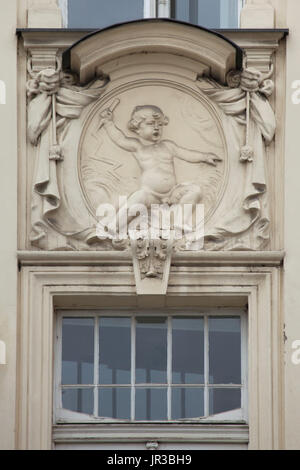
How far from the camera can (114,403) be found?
1938cm

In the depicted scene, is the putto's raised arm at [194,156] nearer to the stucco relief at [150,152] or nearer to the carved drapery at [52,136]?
the stucco relief at [150,152]

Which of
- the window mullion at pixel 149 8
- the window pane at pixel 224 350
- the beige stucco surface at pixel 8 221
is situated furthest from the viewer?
the window mullion at pixel 149 8

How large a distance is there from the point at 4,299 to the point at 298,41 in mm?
3386

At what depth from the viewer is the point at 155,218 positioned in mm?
19469

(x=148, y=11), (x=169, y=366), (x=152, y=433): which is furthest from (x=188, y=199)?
(x=152, y=433)

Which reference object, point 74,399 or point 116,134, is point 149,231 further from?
point 74,399

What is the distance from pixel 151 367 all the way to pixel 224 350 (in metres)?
0.64

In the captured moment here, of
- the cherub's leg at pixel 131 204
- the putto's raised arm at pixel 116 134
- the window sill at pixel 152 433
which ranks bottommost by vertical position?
the window sill at pixel 152 433

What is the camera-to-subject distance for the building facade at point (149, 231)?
757 inches

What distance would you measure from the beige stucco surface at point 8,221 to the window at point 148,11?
24.0 inches

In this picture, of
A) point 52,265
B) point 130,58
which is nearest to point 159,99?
point 130,58

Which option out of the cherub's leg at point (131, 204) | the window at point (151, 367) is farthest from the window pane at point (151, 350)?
the cherub's leg at point (131, 204)

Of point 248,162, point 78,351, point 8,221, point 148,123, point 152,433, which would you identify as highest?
point 148,123

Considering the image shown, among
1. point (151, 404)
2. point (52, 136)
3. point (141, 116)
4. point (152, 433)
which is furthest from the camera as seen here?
point (141, 116)
